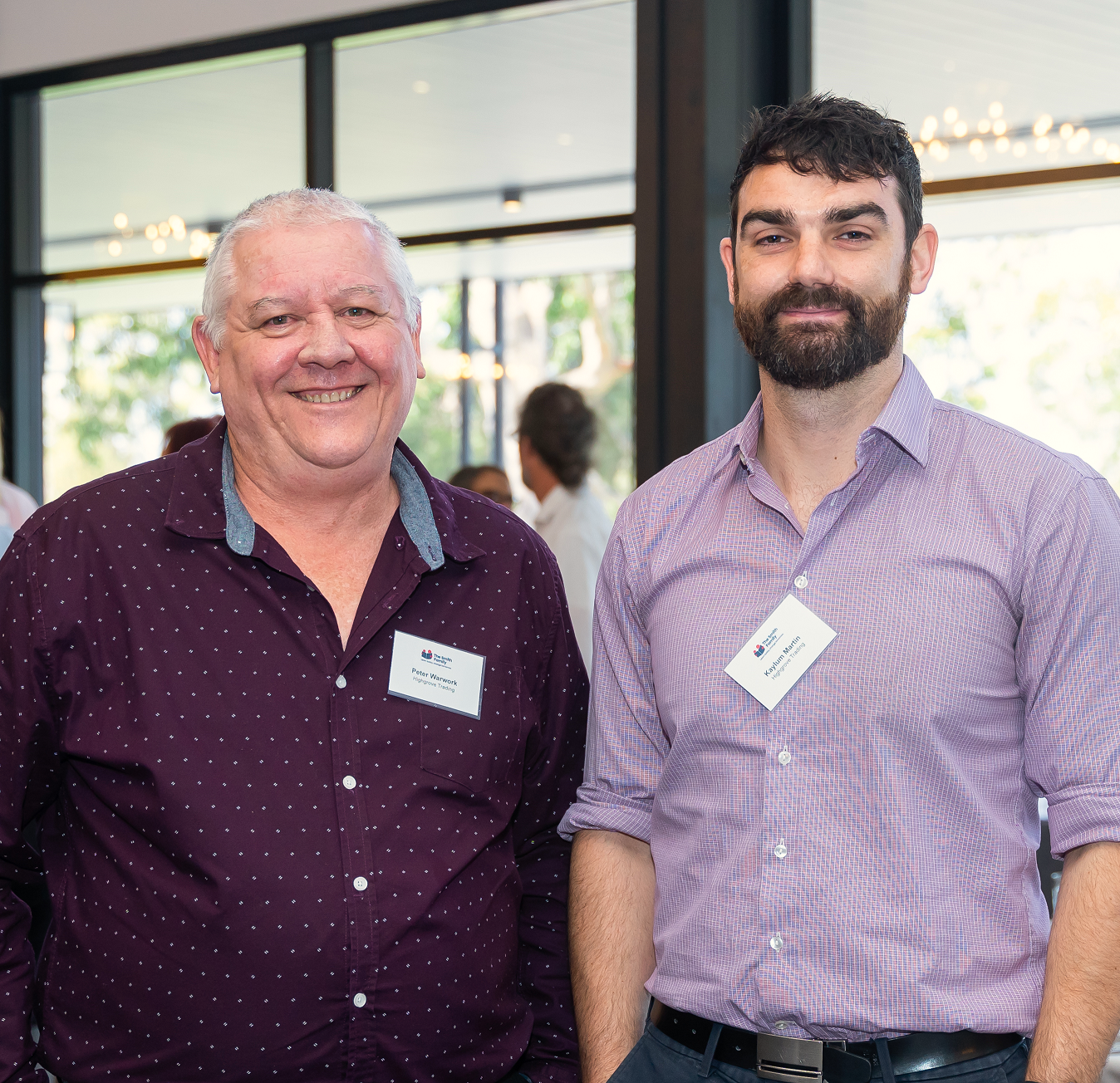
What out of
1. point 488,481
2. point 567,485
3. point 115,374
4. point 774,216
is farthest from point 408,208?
point 774,216

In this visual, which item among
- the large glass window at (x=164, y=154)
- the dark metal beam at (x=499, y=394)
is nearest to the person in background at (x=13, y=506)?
the large glass window at (x=164, y=154)

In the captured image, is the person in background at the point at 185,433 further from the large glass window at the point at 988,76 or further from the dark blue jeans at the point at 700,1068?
the large glass window at the point at 988,76

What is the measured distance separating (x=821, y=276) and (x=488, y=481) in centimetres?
337

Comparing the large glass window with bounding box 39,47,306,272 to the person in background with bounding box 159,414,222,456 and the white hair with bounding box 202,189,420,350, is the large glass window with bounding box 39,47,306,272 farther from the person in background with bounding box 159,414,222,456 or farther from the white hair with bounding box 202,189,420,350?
the white hair with bounding box 202,189,420,350

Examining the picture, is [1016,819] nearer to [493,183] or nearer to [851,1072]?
[851,1072]

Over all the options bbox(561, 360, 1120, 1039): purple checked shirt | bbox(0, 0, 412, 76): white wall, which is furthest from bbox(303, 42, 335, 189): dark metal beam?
bbox(561, 360, 1120, 1039): purple checked shirt

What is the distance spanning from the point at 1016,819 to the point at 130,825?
3.81ft

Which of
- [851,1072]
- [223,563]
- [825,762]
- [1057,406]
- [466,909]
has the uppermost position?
[1057,406]

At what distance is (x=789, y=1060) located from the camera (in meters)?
1.55

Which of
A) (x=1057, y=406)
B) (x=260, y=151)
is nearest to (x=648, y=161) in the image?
(x=1057, y=406)

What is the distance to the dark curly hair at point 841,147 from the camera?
5.56ft

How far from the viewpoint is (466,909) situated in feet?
5.72

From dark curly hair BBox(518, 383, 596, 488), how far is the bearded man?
2.71 meters

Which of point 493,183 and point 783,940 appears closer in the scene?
point 783,940
